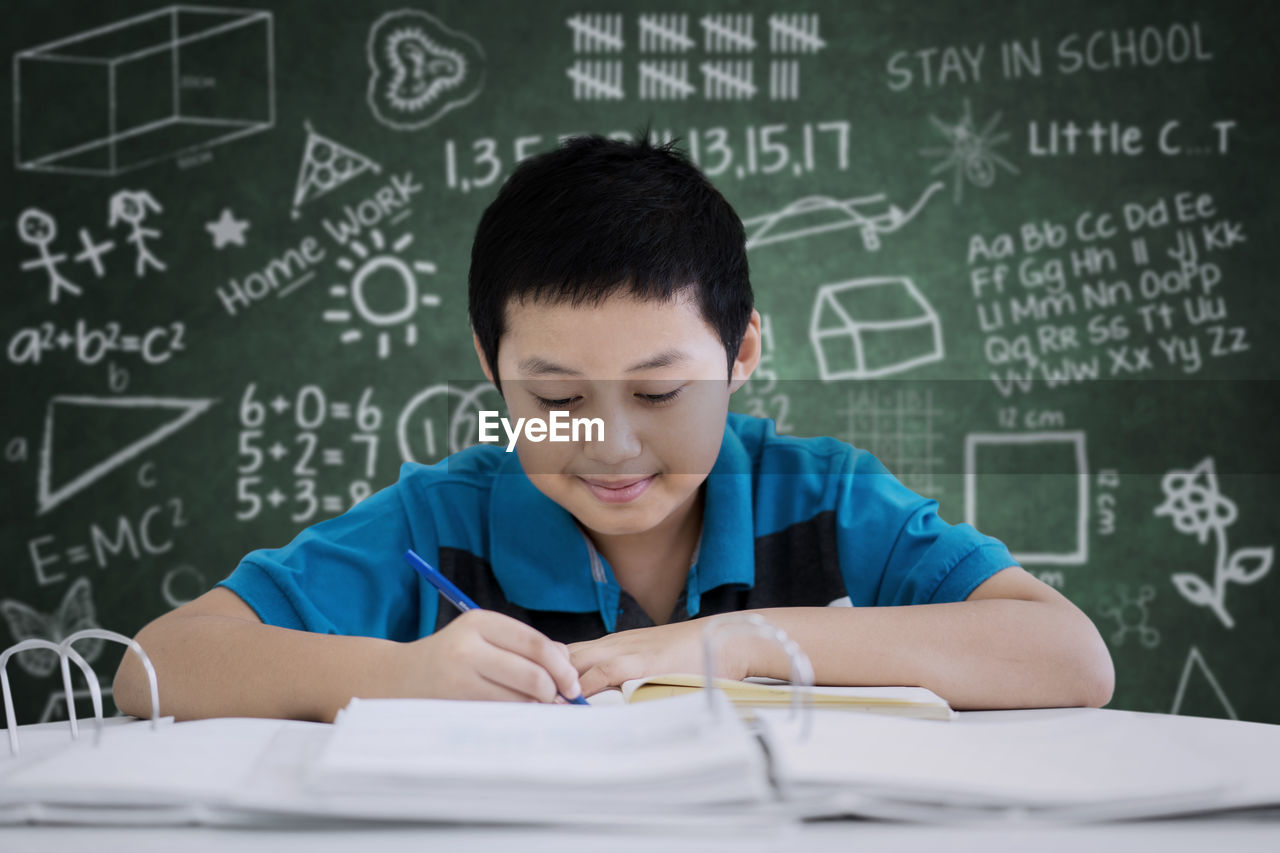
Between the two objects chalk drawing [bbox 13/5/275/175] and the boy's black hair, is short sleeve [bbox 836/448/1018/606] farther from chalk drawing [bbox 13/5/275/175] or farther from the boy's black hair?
chalk drawing [bbox 13/5/275/175]

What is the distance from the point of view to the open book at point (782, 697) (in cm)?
66

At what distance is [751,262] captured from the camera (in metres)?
2.24

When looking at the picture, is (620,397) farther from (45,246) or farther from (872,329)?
(45,246)

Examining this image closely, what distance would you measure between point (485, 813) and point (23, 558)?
7.07ft

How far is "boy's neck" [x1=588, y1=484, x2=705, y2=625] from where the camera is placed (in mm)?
1073

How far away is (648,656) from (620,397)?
24 centimetres

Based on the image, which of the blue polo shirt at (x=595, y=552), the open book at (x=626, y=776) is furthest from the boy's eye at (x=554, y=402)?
the open book at (x=626, y=776)

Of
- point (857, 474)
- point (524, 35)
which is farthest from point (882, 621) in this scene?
point (524, 35)

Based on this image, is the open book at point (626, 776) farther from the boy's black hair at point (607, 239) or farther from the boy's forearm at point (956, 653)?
the boy's black hair at point (607, 239)

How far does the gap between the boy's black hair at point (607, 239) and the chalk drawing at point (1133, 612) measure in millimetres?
1499

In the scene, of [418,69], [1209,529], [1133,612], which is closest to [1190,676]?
[1133,612]

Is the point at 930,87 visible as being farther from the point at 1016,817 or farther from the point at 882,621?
the point at 1016,817

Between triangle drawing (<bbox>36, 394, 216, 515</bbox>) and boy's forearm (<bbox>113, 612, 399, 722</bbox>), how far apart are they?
1486 mm

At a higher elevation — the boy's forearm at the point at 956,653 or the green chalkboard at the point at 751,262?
the green chalkboard at the point at 751,262
